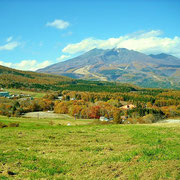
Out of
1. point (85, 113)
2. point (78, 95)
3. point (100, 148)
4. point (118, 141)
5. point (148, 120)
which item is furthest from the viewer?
point (78, 95)

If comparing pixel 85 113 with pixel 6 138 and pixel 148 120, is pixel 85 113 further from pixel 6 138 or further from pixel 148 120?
pixel 6 138

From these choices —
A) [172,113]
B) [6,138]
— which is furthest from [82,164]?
[172,113]

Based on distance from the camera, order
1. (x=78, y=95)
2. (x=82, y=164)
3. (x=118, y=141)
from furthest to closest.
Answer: (x=78, y=95)
(x=118, y=141)
(x=82, y=164)

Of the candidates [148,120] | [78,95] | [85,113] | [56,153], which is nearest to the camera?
[56,153]

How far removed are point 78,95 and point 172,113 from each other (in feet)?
260

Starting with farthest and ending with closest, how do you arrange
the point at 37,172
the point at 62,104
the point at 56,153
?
the point at 62,104, the point at 56,153, the point at 37,172

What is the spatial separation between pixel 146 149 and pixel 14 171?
342 inches

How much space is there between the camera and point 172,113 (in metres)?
119

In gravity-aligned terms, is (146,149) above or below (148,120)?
above

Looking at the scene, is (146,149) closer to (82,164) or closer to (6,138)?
(82,164)

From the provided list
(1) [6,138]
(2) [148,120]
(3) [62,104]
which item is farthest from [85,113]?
(1) [6,138]

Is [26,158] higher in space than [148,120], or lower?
higher

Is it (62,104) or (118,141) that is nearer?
(118,141)

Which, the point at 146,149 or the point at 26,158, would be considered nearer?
the point at 26,158
